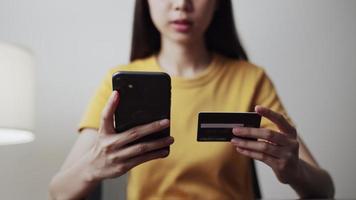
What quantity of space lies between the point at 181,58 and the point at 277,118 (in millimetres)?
245

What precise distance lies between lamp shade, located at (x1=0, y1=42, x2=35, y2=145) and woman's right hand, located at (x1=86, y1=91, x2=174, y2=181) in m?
0.14

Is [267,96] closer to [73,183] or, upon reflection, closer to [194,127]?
[194,127]

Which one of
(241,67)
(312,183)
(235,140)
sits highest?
(241,67)

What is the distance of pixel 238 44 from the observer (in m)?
0.87

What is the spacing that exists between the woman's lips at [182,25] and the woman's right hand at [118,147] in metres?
0.23

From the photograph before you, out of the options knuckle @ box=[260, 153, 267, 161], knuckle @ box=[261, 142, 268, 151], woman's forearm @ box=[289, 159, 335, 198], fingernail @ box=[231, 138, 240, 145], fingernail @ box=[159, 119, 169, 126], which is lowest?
woman's forearm @ box=[289, 159, 335, 198]

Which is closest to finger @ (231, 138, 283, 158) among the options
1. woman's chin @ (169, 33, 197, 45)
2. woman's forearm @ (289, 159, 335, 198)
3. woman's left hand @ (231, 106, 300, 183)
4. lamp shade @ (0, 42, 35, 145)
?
woman's left hand @ (231, 106, 300, 183)

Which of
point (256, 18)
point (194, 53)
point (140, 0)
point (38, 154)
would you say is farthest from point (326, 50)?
point (38, 154)

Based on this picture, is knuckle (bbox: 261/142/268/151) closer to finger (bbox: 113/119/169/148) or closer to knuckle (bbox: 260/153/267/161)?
knuckle (bbox: 260/153/267/161)

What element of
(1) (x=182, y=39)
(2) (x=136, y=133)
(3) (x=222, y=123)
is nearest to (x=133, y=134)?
(2) (x=136, y=133)

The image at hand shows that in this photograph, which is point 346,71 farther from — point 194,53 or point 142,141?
point 142,141

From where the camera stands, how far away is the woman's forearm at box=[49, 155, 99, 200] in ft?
2.57

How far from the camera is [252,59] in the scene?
0.87m

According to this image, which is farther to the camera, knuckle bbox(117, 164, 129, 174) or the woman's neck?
the woman's neck
